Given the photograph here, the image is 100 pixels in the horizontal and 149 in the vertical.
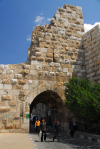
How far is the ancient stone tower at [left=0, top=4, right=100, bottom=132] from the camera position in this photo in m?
8.94

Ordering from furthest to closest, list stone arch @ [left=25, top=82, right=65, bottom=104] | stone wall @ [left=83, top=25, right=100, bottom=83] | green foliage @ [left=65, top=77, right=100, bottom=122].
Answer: stone wall @ [left=83, top=25, right=100, bottom=83] < stone arch @ [left=25, top=82, right=65, bottom=104] < green foliage @ [left=65, top=77, right=100, bottom=122]

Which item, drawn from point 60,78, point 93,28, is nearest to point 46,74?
point 60,78

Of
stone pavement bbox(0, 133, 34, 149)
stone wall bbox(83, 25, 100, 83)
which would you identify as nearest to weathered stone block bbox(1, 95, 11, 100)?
stone pavement bbox(0, 133, 34, 149)

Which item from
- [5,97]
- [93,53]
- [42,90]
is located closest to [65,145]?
[42,90]

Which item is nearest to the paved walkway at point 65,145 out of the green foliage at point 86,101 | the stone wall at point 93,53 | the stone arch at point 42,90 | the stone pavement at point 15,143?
the stone pavement at point 15,143

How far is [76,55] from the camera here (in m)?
11.0

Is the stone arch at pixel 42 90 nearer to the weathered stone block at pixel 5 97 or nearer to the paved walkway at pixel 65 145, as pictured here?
the weathered stone block at pixel 5 97

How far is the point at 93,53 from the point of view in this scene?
1024 centimetres

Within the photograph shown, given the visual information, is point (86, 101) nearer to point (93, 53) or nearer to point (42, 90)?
point (42, 90)

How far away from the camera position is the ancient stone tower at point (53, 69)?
352 inches

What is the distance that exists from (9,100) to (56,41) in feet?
16.2

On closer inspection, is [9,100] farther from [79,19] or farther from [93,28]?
[79,19]

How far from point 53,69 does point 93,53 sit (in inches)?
110

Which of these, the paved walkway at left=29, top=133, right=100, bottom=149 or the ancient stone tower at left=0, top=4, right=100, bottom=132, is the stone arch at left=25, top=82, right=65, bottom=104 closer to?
the ancient stone tower at left=0, top=4, right=100, bottom=132
